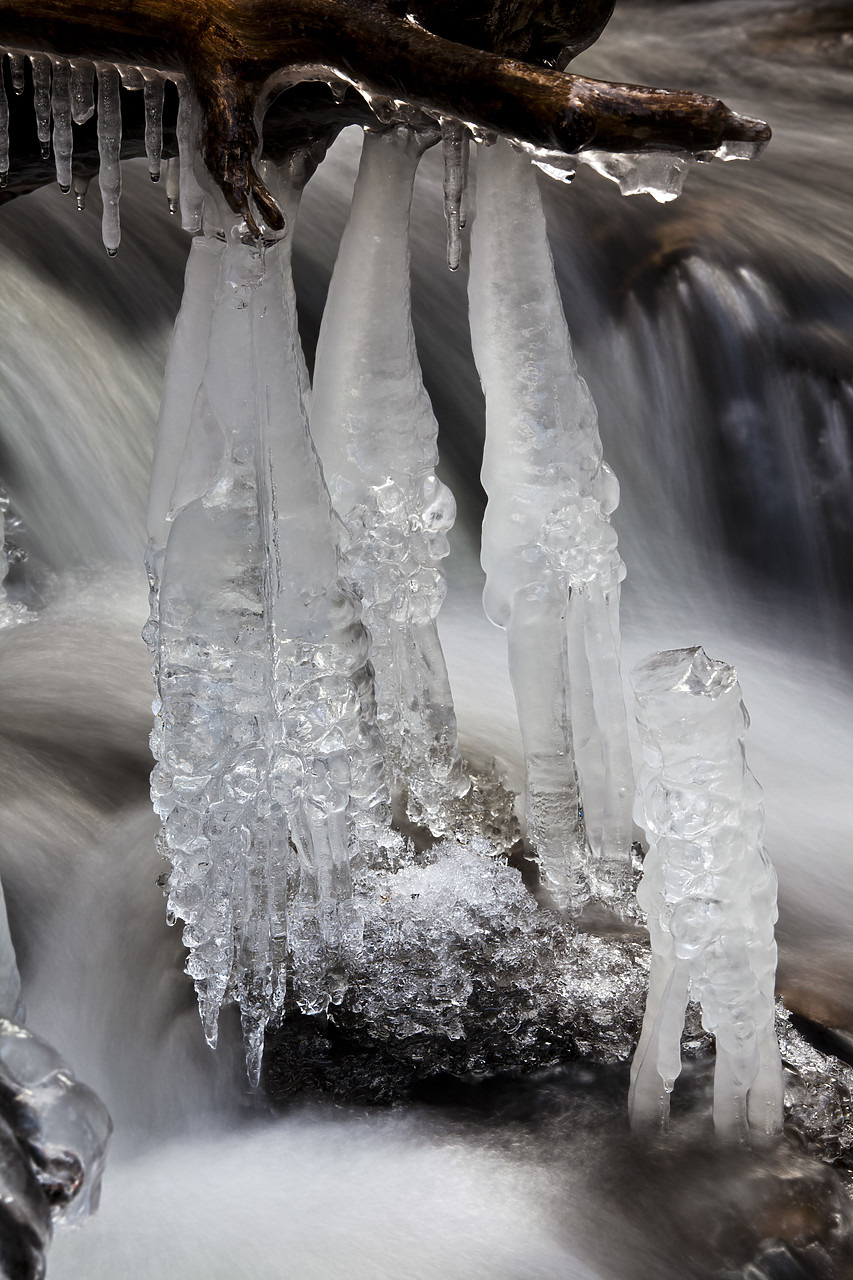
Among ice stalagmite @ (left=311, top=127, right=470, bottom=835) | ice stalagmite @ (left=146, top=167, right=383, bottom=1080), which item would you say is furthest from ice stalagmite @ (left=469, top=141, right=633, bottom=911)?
ice stalagmite @ (left=146, top=167, right=383, bottom=1080)

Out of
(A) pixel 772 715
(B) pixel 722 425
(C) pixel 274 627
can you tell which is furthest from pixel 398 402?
(B) pixel 722 425

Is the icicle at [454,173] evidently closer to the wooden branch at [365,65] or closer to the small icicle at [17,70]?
the wooden branch at [365,65]

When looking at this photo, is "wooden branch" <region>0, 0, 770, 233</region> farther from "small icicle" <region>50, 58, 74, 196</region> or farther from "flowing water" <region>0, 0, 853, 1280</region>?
"flowing water" <region>0, 0, 853, 1280</region>

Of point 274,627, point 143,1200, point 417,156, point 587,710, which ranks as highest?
point 417,156

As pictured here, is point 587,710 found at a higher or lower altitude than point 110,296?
lower

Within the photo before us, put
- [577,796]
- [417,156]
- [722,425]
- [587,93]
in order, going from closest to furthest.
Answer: [587,93], [417,156], [577,796], [722,425]

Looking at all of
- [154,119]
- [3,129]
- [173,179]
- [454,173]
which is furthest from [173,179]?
[454,173]

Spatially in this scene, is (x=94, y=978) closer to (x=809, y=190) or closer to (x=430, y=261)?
(x=430, y=261)
